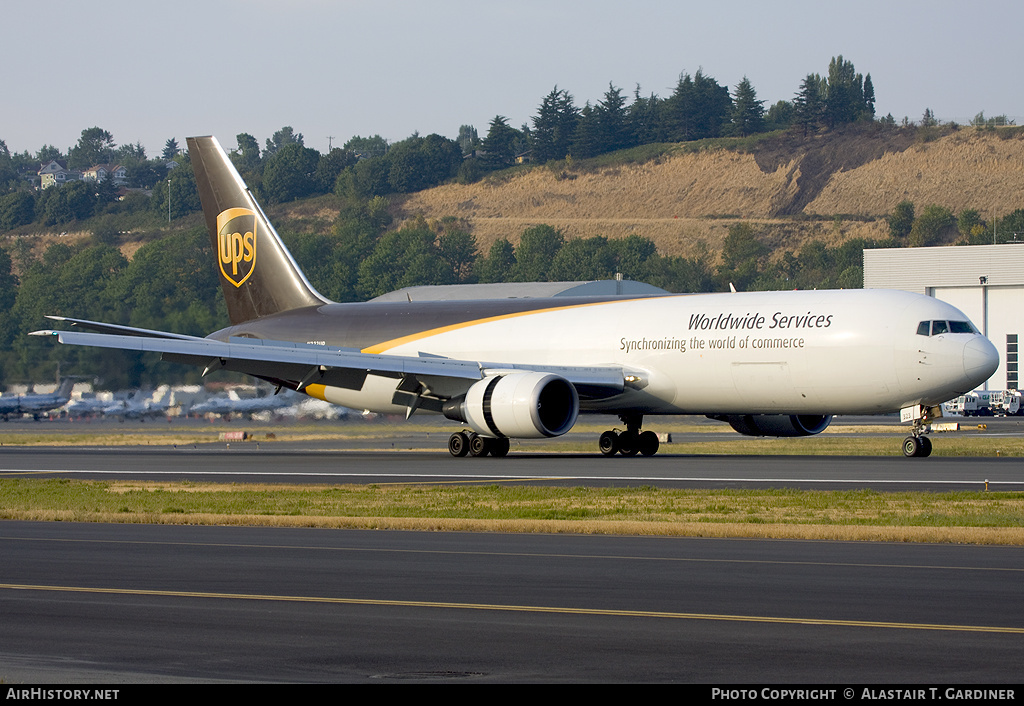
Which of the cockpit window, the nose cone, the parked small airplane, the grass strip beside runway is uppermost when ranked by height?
the cockpit window

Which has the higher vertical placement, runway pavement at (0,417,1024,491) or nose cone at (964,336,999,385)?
nose cone at (964,336,999,385)

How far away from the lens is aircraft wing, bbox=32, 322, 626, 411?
36781mm

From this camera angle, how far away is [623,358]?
37.7 metres

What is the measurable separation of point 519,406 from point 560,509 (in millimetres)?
13059

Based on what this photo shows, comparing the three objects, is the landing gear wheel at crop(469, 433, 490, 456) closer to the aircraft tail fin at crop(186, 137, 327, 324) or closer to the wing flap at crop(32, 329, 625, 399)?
the wing flap at crop(32, 329, 625, 399)

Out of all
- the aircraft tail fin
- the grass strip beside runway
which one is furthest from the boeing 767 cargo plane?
the grass strip beside runway

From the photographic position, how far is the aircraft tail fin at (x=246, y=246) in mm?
45625

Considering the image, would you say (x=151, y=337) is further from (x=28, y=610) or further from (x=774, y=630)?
(x=774, y=630)

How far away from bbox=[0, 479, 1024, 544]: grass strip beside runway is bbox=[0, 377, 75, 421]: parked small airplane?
33.4 meters

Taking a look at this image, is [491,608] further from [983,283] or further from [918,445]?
[983,283]

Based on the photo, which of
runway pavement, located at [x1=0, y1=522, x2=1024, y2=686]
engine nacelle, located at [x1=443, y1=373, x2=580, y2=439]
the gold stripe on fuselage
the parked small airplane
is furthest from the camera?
the parked small airplane

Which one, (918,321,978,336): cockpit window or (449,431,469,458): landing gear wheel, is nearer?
(918,321,978,336): cockpit window

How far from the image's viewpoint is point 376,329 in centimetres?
4278

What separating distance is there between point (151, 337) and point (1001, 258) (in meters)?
68.7
